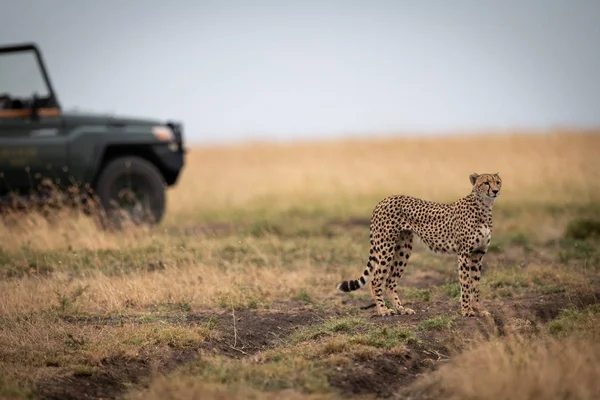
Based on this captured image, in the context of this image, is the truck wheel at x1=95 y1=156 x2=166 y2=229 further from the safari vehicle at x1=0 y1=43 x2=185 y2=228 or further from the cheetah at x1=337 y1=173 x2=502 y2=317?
the cheetah at x1=337 y1=173 x2=502 y2=317

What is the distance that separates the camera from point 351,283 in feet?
24.1

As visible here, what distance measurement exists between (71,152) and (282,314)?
17.0 ft

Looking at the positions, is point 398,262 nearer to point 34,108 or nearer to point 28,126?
point 28,126

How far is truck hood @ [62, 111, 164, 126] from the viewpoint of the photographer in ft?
39.2

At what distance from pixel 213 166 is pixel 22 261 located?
59.2 feet

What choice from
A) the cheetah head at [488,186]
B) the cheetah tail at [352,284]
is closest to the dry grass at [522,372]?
the cheetah head at [488,186]

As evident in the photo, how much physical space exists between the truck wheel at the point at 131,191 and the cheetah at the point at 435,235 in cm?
513

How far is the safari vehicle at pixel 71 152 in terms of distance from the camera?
11.4 meters

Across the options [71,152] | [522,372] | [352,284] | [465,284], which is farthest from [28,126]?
[522,372]

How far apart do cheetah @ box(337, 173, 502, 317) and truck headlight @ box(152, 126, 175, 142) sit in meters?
5.54

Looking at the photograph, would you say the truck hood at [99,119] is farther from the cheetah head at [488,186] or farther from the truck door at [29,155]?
the cheetah head at [488,186]

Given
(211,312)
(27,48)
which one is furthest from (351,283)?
(27,48)

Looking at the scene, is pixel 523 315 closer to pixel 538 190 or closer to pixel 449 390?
pixel 449 390

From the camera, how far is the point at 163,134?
12.4 meters
